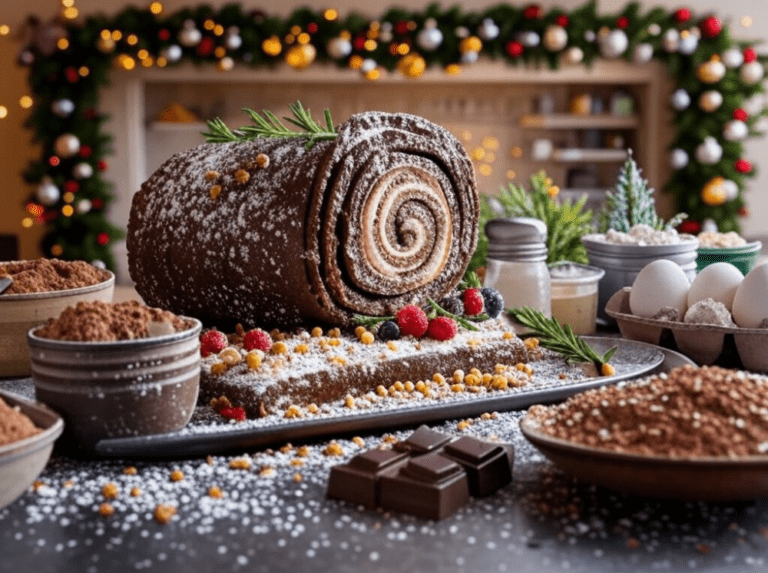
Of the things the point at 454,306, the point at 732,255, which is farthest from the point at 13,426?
the point at 732,255

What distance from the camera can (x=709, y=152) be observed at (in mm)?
5703

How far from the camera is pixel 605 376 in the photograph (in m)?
1.34

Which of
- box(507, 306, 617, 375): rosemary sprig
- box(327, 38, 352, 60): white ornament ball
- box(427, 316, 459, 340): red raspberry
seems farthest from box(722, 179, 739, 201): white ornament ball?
box(427, 316, 459, 340): red raspberry

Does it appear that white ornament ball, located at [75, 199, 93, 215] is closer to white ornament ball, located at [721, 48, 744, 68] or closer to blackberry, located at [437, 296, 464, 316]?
white ornament ball, located at [721, 48, 744, 68]

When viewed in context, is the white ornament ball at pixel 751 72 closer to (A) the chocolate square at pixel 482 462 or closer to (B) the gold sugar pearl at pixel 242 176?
(B) the gold sugar pearl at pixel 242 176

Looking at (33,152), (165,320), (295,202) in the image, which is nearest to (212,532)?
(165,320)

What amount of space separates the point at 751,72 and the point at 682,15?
58cm

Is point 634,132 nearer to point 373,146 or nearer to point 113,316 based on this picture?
point 373,146

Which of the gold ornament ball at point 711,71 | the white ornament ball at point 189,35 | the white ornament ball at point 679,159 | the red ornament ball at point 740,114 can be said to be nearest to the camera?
the white ornament ball at point 189,35

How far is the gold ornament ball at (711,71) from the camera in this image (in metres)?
5.67

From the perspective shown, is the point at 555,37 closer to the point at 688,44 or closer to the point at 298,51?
the point at 688,44

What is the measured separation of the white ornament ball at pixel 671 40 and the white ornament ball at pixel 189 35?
2.99 meters

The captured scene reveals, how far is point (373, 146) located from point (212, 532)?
80 centimetres

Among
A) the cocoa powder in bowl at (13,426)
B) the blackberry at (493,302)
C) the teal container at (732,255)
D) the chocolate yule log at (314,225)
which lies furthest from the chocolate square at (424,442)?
the teal container at (732,255)
